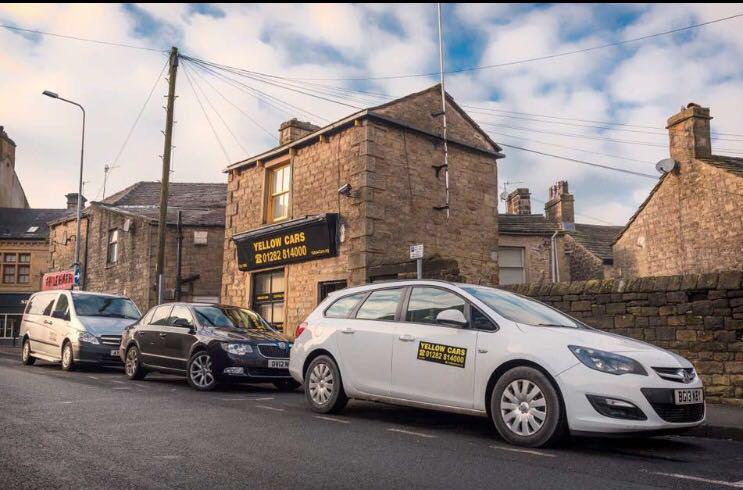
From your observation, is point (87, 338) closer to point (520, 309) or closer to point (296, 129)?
point (296, 129)

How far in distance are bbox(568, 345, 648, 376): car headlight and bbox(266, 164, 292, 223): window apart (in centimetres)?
1355

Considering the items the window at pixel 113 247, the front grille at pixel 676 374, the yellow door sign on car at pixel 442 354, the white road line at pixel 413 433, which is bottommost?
the white road line at pixel 413 433

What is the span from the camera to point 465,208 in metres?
17.9

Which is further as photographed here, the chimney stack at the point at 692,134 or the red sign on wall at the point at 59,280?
the red sign on wall at the point at 59,280

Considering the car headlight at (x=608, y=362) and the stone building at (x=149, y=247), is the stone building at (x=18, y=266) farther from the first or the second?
the car headlight at (x=608, y=362)

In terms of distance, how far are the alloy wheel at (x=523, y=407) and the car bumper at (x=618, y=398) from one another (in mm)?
246

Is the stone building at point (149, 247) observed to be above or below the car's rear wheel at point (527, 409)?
above

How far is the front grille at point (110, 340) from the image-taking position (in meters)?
13.5

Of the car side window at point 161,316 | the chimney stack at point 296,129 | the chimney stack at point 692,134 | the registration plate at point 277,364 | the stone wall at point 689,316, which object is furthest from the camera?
the chimney stack at point 692,134

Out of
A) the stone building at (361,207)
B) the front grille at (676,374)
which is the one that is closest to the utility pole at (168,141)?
the stone building at (361,207)

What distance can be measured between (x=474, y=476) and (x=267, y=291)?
48.8ft

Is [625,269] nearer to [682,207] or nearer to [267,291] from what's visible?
[682,207]

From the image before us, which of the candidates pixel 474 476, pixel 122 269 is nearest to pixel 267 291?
pixel 122 269

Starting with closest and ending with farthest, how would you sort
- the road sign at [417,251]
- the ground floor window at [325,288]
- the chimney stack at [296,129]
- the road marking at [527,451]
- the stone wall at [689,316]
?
the road marking at [527,451] → the stone wall at [689,316] → the road sign at [417,251] → the ground floor window at [325,288] → the chimney stack at [296,129]
